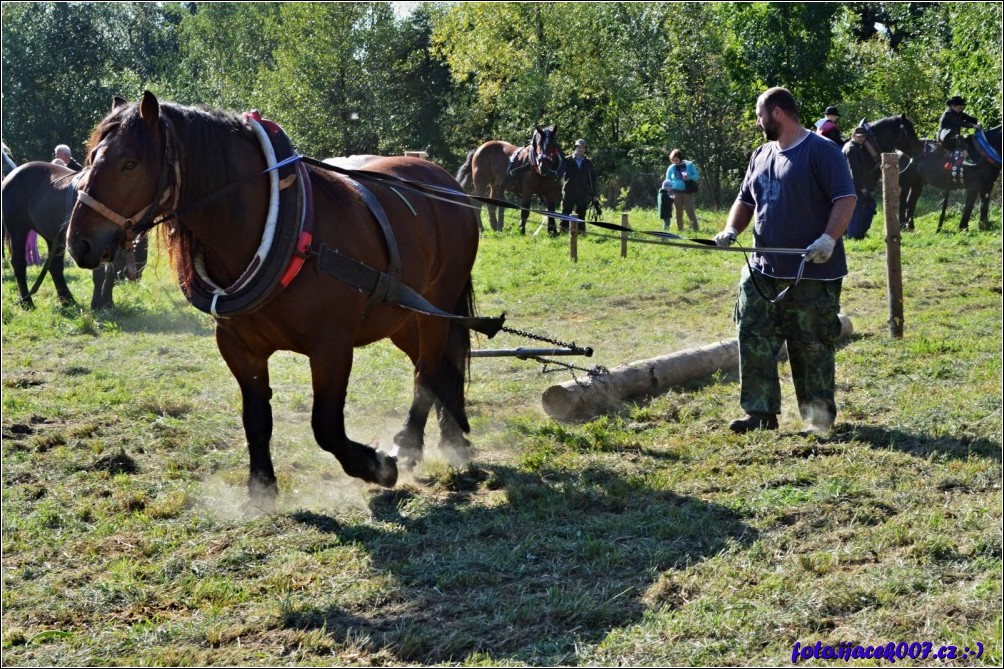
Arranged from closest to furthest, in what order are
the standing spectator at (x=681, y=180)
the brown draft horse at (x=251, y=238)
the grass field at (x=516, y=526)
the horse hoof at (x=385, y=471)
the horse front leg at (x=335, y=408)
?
1. the grass field at (x=516, y=526)
2. the brown draft horse at (x=251, y=238)
3. the horse front leg at (x=335, y=408)
4. the horse hoof at (x=385, y=471)
5. the standing spectator at (x=681, y=180)

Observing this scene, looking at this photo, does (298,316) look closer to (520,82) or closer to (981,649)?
(981,649)

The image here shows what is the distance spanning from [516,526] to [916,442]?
7.79 ft

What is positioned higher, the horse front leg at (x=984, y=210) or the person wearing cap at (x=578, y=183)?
the person wearing cap at (x=578, y=183)

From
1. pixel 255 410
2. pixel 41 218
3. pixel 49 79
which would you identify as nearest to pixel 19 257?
pixel 41 218

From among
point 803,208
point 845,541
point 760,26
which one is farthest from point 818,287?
point 760,26

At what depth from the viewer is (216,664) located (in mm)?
3582

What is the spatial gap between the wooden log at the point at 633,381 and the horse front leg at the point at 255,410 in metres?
Result: 2.17

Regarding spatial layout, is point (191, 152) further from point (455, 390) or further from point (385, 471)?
point (455, 390)

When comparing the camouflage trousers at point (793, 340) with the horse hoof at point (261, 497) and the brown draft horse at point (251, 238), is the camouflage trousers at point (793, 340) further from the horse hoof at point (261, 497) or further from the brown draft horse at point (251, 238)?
the horse hoof at point (261, 497)

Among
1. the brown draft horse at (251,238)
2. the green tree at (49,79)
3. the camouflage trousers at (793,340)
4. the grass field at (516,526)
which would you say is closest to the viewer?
the grass field at (516,526)

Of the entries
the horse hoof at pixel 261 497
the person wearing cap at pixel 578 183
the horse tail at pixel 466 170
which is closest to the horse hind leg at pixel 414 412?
the horse hoof at pixel 261 497

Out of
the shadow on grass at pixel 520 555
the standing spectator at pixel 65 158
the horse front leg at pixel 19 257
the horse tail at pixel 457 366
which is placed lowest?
the shadow on grass at pixel 520 555

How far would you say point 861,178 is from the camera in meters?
17.0

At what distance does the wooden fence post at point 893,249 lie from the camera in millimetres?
8633
